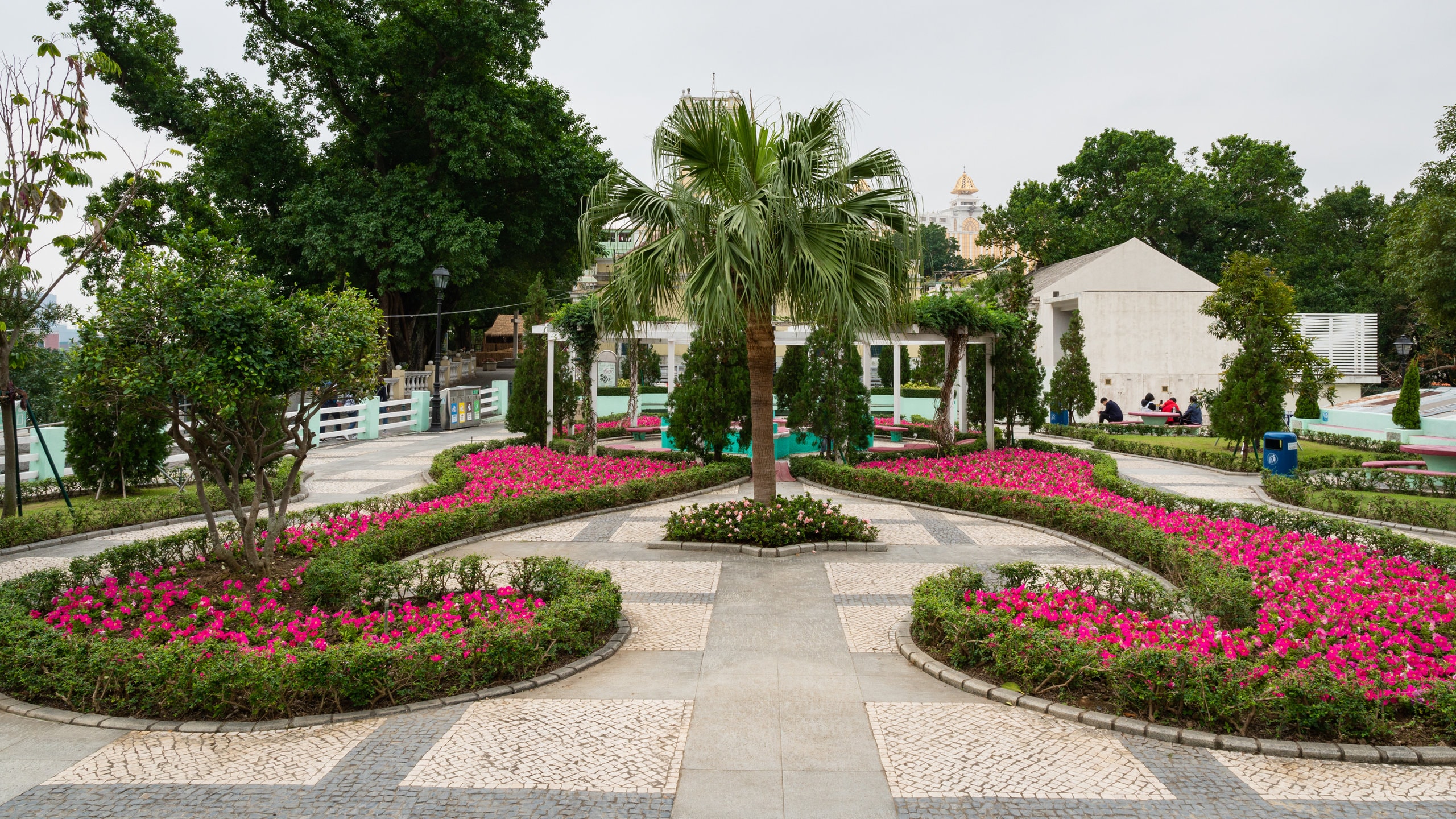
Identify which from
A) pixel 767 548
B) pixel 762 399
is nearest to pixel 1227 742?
pixel 767 548

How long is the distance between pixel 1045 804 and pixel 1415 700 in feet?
7.87

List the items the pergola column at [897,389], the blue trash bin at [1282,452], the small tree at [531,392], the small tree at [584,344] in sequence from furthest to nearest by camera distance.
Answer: the pergola column at [897,389]
the small tree at [531,392]
the small tree at [584,344]
the blue trash bin at [1282,452]

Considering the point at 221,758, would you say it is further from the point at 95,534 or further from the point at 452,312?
the point at 452,312

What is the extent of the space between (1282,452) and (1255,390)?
5.12ft

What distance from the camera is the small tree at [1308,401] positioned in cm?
2155

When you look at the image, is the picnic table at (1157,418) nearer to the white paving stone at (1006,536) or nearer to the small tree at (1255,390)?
the small tree at (1255,390)

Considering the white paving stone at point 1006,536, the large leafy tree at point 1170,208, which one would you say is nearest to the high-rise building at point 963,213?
the large leafy tree at point 1170,208

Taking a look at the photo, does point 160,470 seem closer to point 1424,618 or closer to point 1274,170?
point 1424,618

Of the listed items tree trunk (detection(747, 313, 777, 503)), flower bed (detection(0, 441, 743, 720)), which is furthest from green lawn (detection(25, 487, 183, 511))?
tree trunk (detection(747, 313, 777, 503))

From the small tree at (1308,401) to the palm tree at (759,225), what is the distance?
56.7 ft

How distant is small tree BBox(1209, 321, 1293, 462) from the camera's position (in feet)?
50.6

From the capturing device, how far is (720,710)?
5086 millimetres

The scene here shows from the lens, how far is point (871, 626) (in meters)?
6.79

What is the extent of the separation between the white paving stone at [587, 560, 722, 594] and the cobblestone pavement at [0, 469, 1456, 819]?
181 centimetres
